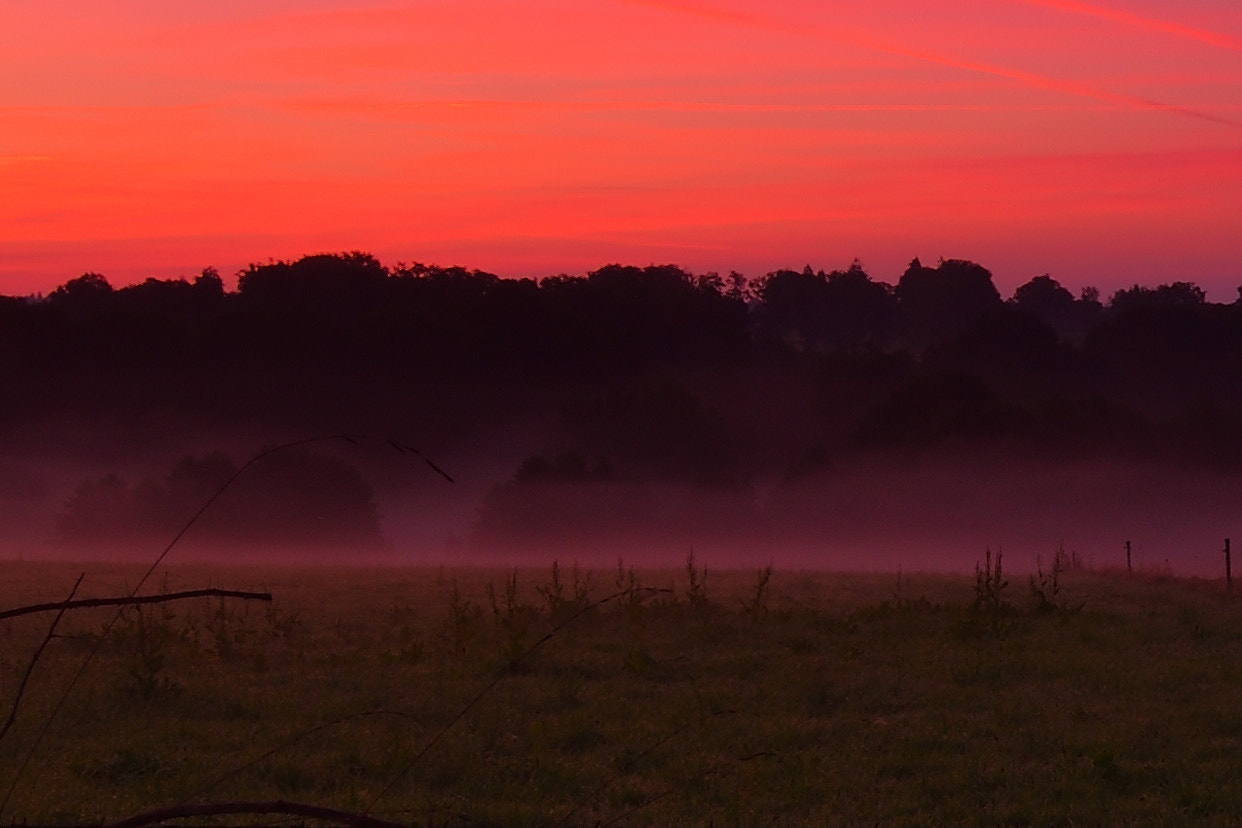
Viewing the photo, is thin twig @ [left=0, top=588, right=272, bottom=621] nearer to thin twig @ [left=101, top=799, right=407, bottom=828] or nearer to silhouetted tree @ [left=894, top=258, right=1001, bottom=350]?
thin twig @ [left=101, top=799, right=407, bottom=828]

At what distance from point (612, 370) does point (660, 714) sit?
54.3 m

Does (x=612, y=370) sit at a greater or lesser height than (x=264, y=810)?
greater

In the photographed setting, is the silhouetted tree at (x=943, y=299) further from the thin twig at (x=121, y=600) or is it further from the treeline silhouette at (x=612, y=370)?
the thin twig at (x=121, y=600)

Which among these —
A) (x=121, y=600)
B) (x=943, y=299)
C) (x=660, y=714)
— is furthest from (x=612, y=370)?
(x=121, y=600)

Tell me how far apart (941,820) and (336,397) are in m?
53.7

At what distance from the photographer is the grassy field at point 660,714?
863cm

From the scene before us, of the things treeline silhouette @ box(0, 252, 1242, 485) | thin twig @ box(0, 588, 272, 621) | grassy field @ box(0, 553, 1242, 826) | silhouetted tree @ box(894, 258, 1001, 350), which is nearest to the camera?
thin twig @ box(0, 588, 272, 621)

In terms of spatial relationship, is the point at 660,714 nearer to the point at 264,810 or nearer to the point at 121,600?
the point at 121,600

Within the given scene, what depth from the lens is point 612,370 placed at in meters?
65.4

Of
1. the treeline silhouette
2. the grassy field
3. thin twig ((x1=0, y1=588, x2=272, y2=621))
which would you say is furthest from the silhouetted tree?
thin twig ((x1=0, y1=588, x2=272, y2=621))

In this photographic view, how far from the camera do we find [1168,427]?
63812mm

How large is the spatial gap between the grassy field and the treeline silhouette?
135 feet

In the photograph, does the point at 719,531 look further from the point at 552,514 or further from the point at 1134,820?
the point at 1134,820

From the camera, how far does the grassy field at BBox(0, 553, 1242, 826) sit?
863 centimetres
